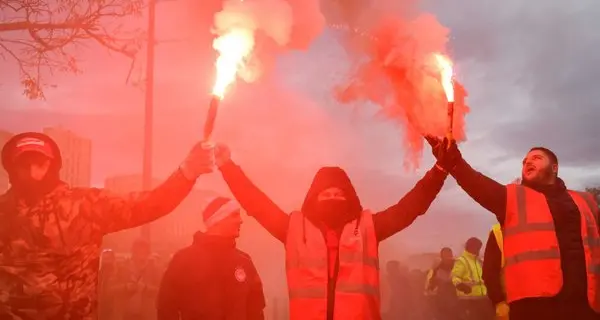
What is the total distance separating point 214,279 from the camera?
5.30m

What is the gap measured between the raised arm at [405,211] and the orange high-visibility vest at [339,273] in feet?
0.27

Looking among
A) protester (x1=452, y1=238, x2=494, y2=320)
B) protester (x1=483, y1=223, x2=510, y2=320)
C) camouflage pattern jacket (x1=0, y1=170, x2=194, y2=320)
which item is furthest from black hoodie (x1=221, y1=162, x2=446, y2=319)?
protester (x1=452, y1=238, x2=494, y2=320)

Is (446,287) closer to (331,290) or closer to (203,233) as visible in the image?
(203,233)

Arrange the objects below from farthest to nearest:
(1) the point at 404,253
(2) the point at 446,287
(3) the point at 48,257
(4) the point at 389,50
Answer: (1) the point at 404,253, (2) the point at 446,287, (4) the point at 389,50, (3) the point at 48,257

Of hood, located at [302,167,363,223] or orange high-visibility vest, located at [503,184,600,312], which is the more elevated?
hood, located at [302,167,363,223]

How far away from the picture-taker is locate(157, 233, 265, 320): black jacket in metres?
5.20

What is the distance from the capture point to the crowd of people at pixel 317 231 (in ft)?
13.8

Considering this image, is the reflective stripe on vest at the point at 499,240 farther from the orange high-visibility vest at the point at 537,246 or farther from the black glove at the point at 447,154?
the black glove at the point at 447,154

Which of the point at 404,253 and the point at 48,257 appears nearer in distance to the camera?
the point at 48,257

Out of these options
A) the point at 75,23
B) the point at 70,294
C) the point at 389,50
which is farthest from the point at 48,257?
the point at 75,23

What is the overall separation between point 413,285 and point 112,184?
21.1 ft

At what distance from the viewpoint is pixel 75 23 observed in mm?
7711

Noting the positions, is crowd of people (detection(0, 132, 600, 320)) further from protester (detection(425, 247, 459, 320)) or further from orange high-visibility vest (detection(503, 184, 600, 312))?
protester (detection(425, 247, 459, 320))

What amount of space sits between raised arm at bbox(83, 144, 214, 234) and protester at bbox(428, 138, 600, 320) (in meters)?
1.68
